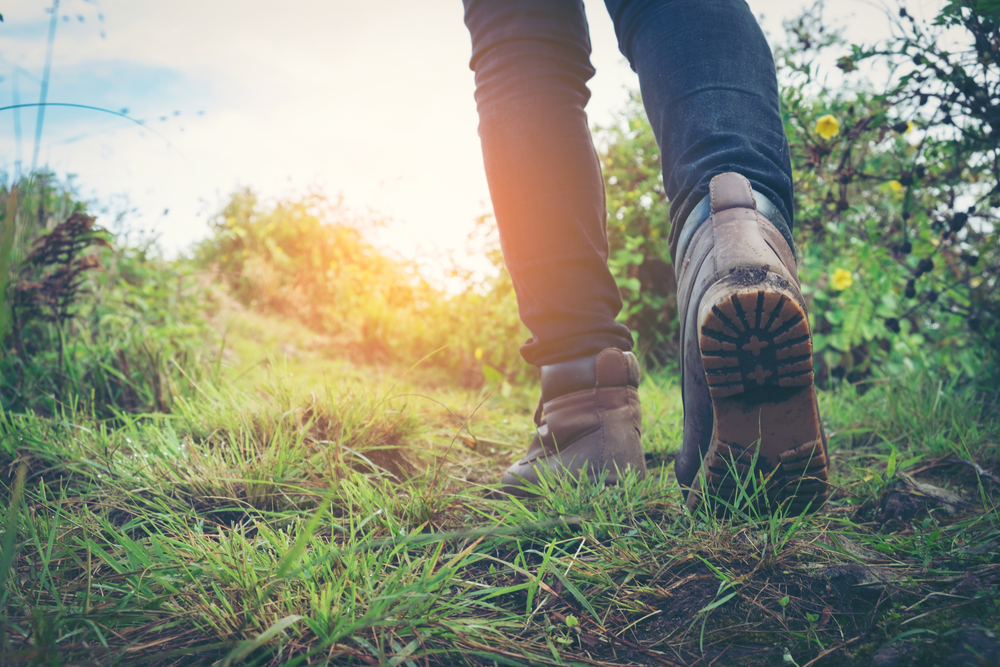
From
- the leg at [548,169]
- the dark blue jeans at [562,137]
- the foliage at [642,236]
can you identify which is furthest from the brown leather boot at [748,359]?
the foliage at [642,236]

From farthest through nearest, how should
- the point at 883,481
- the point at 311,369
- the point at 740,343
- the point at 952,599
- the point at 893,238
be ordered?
the point at 311,369 < the point at 893,238 < the point at 883,481 < the point at 740,343 < the point at 952,599

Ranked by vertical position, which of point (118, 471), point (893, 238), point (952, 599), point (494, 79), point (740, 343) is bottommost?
point (952, 599)

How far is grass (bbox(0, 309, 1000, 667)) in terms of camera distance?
0.62 metres

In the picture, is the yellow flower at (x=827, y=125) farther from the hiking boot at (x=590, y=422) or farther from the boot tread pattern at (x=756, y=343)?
the boot tread pattern at (x=756, y=343)

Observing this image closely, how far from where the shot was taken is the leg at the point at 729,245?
78cm

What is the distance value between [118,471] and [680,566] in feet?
3.74

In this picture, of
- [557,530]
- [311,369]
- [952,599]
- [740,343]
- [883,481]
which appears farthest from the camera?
[311,369]

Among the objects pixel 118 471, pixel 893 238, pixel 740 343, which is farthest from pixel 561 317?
pixel 893 238

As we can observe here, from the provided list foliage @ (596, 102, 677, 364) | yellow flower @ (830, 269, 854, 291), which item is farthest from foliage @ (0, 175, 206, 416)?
yellow flower @ (830, 269, 854, 291)

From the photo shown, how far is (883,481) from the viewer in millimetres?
1088

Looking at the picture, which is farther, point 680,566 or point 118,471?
point 118,471

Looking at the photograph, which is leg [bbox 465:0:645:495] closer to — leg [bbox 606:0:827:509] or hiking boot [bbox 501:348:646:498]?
hiking boot [bbox 501:348:646:498]

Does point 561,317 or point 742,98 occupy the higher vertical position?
point 742,98

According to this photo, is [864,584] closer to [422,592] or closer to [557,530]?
[557,530]
